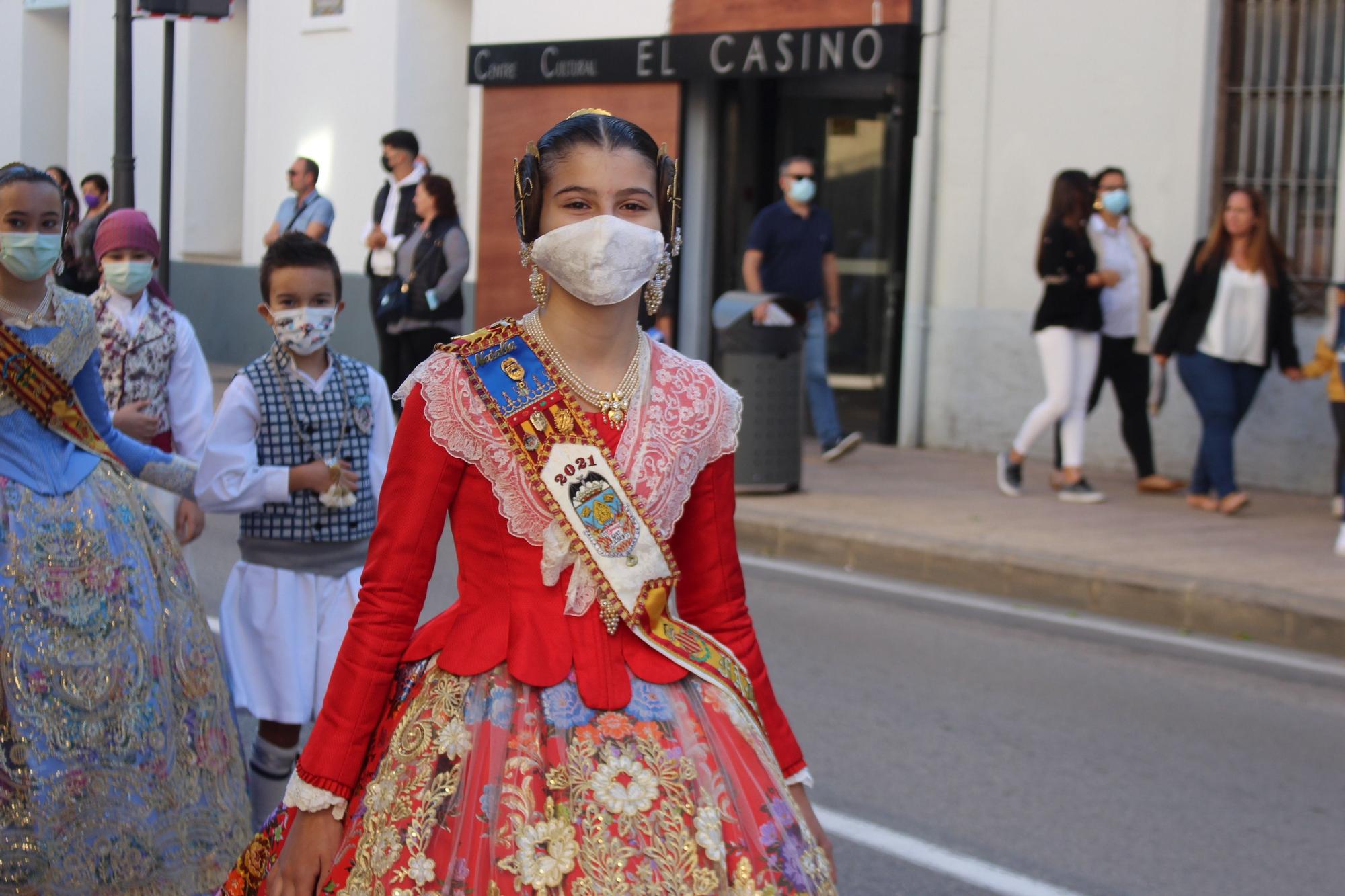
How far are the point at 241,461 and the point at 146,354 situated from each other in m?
1.15

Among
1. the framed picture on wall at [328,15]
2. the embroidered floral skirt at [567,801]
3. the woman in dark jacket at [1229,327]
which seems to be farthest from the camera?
the framed picture on wall at [328,15]

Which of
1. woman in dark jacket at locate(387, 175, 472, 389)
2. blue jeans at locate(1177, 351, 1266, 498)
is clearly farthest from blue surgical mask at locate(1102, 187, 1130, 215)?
woman in dark jacket at locate(387, 175, 472, 389)

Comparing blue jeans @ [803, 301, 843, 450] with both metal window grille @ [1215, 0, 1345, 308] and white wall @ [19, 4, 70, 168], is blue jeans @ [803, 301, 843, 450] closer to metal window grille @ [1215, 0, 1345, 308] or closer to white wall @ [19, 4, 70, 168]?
metal window grille @ [1215, 0, 1345, 308]

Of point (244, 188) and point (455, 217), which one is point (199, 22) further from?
point (455, 217)

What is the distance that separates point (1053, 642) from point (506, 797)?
576 cm

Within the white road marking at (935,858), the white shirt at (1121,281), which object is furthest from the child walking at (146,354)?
the white shirt at (1121,281)

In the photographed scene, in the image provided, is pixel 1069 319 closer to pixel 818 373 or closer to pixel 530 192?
pixel 818 373

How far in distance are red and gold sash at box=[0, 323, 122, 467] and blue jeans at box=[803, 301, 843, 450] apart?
8.43 meters

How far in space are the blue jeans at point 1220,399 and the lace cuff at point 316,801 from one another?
8704mm

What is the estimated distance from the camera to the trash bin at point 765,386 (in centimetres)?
1097

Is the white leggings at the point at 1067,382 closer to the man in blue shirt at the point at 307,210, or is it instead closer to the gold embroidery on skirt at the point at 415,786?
the man in blue shirt at the point at 307,210

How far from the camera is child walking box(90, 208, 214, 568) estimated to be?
542 centimetres

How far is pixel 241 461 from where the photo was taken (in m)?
4.46

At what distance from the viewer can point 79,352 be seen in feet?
14.3
